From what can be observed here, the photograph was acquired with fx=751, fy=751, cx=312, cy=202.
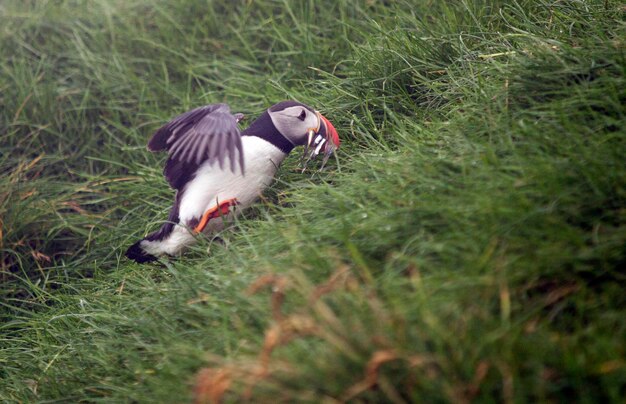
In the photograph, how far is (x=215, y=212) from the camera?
3553 mm

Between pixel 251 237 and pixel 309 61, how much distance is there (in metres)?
1.72

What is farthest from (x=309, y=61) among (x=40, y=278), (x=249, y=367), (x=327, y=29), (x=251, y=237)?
(x=249, y=367)

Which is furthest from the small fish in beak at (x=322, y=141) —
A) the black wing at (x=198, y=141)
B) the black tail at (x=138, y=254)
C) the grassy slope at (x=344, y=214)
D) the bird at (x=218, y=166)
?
the black tail at (x=138, y=254)

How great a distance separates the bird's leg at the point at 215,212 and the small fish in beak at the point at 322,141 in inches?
16.5

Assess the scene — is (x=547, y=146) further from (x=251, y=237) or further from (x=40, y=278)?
(x=40, y=278)

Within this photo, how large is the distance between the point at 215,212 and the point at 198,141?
0.35m

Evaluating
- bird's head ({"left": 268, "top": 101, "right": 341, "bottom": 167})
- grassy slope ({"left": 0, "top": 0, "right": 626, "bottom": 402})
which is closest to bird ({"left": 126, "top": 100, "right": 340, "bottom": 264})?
bird's head ({"left": 268, "top": 101, "right": 341, "bottom": 167})

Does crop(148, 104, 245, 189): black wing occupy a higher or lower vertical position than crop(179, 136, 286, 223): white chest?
higher

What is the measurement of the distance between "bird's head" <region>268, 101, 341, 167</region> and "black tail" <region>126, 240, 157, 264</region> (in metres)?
0.87

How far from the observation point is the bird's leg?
3529 millimetres

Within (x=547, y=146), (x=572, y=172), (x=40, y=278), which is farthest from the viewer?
(x=40, y=278)

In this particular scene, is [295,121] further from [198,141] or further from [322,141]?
[198,141]

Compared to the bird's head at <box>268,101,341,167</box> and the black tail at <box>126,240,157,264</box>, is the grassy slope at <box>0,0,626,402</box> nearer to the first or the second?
the black tail at <box>126,240,157,264</box>

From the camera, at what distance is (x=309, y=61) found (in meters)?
4.67
